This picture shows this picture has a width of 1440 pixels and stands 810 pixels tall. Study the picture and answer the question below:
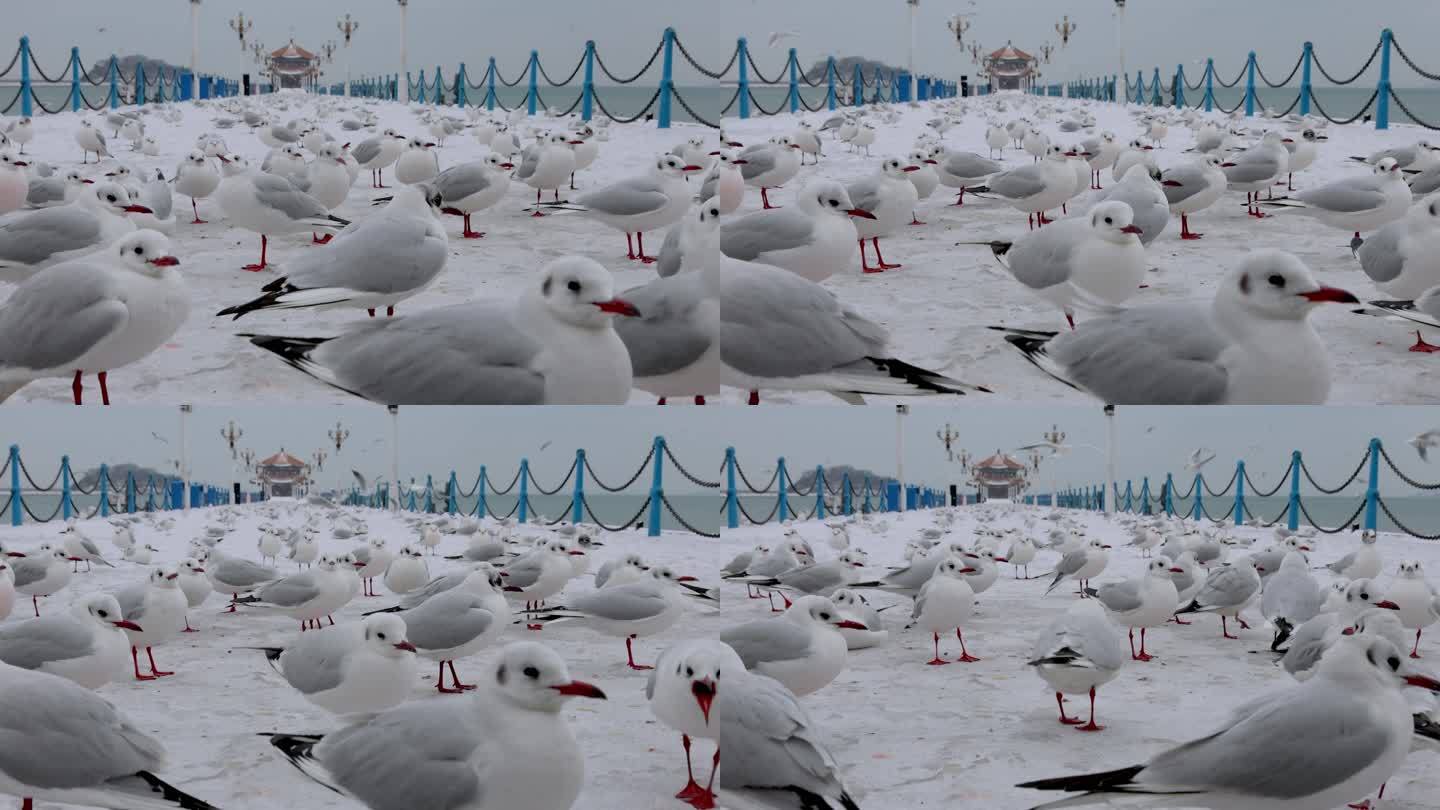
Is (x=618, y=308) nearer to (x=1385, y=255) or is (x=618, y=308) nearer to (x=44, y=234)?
(x=44, y=234)

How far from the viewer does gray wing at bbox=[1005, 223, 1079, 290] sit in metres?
3.86

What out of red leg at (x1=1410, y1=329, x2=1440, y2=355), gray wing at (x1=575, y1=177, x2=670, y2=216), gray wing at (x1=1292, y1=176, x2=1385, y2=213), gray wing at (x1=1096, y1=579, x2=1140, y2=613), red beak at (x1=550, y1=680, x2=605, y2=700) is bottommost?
gray wing at (x1=1096, y1=579, x2=1140, y2=613)

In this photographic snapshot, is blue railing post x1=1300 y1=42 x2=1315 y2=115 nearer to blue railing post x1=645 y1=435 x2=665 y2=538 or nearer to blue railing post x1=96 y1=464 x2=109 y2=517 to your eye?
blue railing post x1=645 y1=435 x2=665 y2=538

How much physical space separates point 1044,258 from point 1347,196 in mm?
3099

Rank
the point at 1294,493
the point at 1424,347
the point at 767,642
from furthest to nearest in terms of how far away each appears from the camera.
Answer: the point at 1294,493
the point at 767,642
the point at 1424,347

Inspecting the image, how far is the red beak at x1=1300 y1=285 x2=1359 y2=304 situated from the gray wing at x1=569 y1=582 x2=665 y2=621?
10.5 feet

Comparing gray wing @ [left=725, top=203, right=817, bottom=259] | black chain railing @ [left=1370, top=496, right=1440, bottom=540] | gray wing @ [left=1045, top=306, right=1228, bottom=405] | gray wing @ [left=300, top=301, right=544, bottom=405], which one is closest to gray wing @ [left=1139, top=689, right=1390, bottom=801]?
gray wing @ [left=1045, top=306, right=1228, bottom=405]

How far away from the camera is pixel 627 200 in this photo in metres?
5.29

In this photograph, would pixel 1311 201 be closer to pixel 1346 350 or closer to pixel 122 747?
pixel 1346 350

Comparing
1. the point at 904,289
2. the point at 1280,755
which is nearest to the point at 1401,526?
the point at 904,289

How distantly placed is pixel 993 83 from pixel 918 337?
26075 mm

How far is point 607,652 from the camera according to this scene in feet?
19.5

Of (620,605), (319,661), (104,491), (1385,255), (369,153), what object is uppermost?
(369,153)

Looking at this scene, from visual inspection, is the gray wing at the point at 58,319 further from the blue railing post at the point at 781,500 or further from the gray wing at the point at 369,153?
the blue railing post at the point at 781,500
